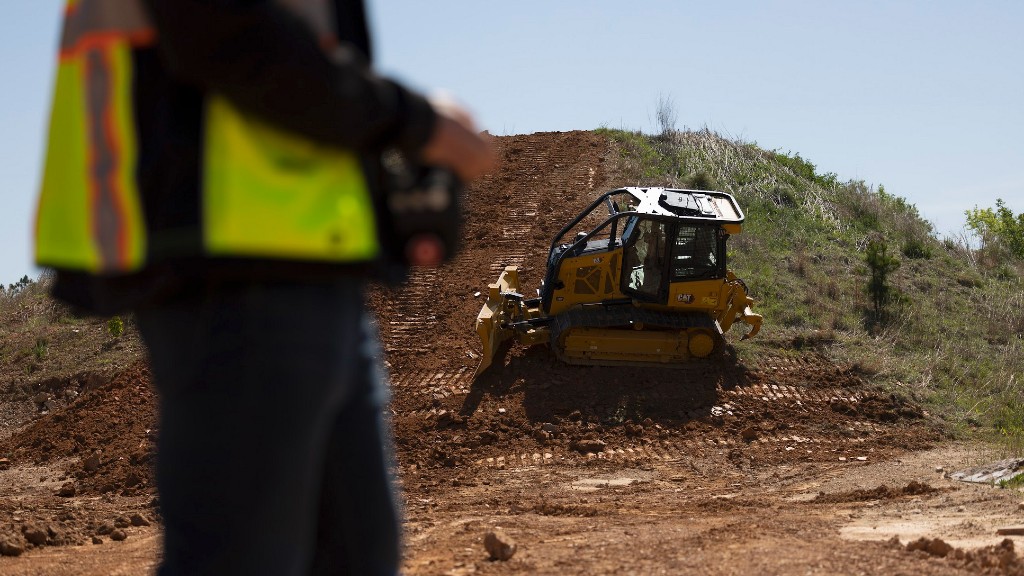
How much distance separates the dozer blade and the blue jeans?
1033cm

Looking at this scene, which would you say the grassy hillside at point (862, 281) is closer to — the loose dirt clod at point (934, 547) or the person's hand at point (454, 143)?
the loose dirt clod at point (934, 547)

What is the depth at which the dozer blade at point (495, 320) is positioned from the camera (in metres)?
12.1

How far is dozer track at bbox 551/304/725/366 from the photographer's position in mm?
12195

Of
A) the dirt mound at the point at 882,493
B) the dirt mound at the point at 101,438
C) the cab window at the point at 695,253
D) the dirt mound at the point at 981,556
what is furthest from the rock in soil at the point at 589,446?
the dirt mound at the point at 981,556

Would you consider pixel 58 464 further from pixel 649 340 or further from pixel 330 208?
pixel 330 208

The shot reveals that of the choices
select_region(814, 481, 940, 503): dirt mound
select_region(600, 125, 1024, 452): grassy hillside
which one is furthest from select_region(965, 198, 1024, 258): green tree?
select_region(814, 481, 940, 503): dirt mound

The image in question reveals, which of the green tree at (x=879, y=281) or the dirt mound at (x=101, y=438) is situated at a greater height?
the green tree at (x=879, y=281)

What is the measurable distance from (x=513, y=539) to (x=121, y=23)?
12.3ft

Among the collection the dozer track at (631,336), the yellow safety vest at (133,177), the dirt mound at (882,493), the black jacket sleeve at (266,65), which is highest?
the black jacket sleeve at (266,65)

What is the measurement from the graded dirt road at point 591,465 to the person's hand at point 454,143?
243cm

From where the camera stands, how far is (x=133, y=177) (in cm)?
151

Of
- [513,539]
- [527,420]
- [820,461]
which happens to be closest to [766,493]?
[820,461]

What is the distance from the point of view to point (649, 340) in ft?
40.4

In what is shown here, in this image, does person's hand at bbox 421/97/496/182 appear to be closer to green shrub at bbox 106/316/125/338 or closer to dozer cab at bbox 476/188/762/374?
dozer cab at bbox 476/188/762/374
